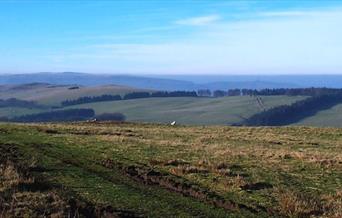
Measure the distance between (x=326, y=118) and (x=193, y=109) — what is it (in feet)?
172

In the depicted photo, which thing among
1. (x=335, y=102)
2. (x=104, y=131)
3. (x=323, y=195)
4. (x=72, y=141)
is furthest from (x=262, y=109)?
(x=323, y=195)

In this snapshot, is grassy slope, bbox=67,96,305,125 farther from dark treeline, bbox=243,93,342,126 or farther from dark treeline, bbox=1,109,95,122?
dark treeline, bbox=1,109,95,122

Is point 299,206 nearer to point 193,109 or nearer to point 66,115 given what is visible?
point 66,115

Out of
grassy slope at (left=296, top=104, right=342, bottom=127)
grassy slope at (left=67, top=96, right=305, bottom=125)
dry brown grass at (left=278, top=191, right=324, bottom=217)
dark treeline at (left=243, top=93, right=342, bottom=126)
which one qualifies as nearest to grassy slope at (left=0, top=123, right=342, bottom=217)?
dry brown grass at (left=278, top=191, right=324, bottom=217)

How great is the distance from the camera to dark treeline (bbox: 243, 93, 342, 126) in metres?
134

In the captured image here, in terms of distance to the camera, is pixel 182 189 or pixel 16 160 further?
pixel 16 160

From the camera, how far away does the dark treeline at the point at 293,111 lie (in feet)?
440

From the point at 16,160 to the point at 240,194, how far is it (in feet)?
29.5

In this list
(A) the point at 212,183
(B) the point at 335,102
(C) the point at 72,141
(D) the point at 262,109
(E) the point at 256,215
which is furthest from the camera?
(B) the point at 335,102

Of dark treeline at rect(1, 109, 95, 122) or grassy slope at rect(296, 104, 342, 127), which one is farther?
dark treeline at rect(1, 109, 95, 122)

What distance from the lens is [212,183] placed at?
20.9m

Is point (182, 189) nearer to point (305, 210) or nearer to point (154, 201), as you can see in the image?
point (154, 201)

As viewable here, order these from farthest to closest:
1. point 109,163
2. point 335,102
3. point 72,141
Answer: point 335,102, point 72,141, point 109,163

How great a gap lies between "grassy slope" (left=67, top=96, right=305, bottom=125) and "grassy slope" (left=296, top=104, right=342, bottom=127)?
12.8 m
